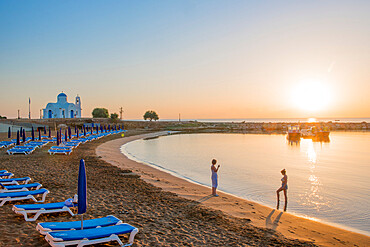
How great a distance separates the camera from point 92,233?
16.1 ft

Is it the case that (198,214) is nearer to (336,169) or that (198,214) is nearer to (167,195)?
(167,195)

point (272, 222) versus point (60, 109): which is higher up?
point (60, 109)

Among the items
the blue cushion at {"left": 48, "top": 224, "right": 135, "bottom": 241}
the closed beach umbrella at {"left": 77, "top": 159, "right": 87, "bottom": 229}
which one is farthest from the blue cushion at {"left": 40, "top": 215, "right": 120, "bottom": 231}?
the closed beach umbrella at {"left": 77, "top": 159, "right": 87, "bottom": 229}

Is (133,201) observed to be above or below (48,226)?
below

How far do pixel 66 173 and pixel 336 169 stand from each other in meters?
17.9

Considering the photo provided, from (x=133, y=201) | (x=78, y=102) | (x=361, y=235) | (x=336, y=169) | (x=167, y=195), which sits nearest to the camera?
(x=361, y=235)

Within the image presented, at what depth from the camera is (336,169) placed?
1938 cm

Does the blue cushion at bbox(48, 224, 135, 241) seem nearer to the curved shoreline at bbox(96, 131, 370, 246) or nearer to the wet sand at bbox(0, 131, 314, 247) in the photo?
the wet sand at bbox(0, 131, 314, 247)

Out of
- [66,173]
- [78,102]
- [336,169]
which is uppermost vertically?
[78,102]

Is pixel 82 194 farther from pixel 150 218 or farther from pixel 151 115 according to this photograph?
pixel 151 115

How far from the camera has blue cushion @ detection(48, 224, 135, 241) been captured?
4.72 meters

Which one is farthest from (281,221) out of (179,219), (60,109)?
(60,109)

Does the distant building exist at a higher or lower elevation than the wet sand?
higher

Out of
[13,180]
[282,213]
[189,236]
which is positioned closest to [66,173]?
[13,180]
